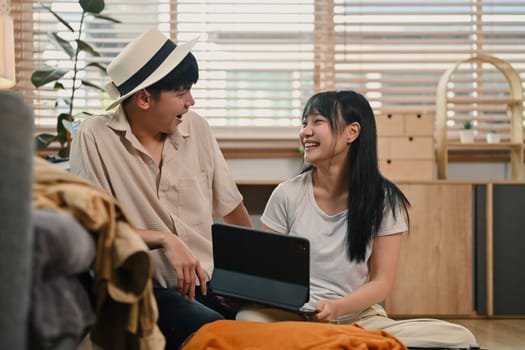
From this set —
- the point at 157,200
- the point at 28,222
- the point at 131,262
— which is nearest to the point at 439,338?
Answer: the point at 157,200

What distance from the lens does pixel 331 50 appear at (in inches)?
170

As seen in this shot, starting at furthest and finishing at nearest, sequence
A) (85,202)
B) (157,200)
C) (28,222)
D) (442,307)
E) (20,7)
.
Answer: (20,7) < (442,307) < (157,200) < (85,202) < (28,222)

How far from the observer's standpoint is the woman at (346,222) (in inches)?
79.9

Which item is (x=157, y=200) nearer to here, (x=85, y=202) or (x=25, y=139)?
(x=85, y=202)

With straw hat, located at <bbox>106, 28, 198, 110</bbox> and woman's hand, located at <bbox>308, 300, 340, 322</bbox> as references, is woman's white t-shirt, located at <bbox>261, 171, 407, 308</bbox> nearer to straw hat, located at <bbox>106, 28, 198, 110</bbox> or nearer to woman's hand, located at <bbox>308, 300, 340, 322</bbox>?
woman's hand, located at <bbox>308, 300, 340, 322</bbox>

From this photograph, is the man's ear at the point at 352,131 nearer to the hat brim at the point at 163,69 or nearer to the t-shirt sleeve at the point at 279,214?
the t-shirt sleeve at the point at 279,214

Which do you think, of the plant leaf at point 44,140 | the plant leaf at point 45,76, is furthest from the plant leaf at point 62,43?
the plant leaf at point 44,140

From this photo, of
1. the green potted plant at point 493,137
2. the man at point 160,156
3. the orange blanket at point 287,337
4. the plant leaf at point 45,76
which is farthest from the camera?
the green potted plant at point 493,137

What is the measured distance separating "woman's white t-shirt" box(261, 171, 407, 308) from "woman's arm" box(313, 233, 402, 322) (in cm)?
2

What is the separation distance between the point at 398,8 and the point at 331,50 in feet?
1.38

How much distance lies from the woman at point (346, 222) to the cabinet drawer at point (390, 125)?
5.01ft

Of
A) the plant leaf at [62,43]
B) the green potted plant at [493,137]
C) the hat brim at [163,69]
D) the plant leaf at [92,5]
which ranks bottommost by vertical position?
the green potted plant at [493,137]

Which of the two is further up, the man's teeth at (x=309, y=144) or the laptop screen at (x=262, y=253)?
the man's teeth at (x=309, y=144)

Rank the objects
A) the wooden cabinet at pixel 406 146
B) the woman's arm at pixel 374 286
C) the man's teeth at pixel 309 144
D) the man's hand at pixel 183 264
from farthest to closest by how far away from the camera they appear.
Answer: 1. the wooden cabinet at pixel 406 146
2. the man's teeth at pixel 309 144
3. the woman's arm at pixel 374 286
4. the man's hand at pixel 183 264
